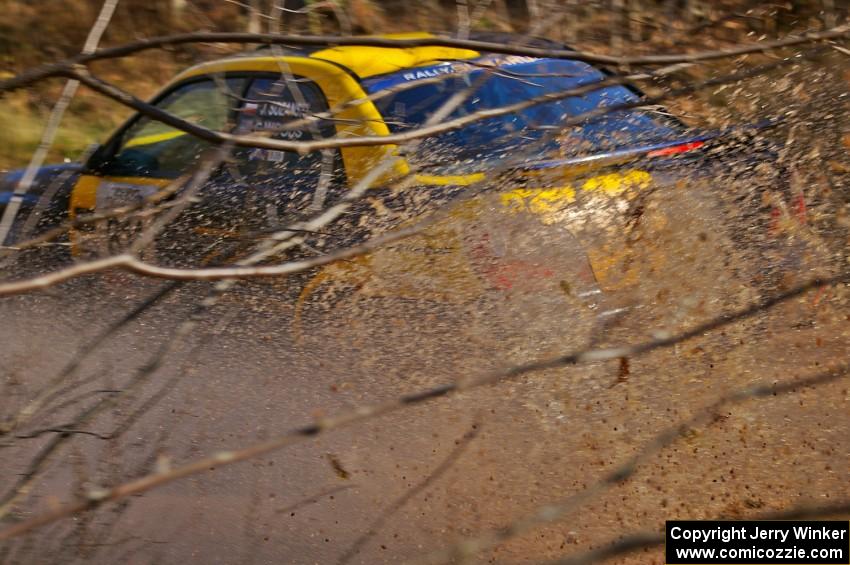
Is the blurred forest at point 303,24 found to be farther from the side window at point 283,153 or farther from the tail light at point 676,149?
the tail light at point 676,149

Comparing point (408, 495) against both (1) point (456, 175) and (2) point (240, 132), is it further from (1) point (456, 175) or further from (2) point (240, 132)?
(2) point (240, 132)

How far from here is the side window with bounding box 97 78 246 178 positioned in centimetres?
473

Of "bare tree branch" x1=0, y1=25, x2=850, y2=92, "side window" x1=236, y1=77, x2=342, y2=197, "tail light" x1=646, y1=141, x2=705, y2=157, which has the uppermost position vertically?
"bare tree branch" x1=0, y1=25, x2=850, y2=92

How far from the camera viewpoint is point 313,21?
4.04m

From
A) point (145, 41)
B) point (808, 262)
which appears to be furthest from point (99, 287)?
point (808, 262)

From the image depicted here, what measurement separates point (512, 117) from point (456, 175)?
1.74ft

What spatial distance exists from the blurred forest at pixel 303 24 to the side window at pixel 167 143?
0.23 m

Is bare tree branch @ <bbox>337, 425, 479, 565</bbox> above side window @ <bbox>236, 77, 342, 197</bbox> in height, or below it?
below

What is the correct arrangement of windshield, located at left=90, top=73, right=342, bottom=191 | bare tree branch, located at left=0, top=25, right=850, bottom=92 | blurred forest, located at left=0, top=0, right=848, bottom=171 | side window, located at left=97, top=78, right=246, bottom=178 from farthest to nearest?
side window, located at left=97, top=78, right=246, bottom=178 → blurred forest, located at left=0, top=0, right=848, bottom=171 → windshield, located at left=90, top=73, right=342, bottom=191 → bare tree branch, located at left=0, top=25, right=850, bottom=92

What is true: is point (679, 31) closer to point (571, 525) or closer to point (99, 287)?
point (571, 525)

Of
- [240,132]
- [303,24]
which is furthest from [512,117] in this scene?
[240,132]

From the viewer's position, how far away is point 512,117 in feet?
13.7

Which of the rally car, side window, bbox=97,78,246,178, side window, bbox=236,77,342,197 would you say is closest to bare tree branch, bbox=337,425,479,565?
the rally car

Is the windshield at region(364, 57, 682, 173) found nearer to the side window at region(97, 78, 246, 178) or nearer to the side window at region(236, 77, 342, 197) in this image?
the side window at region(236, 77, 342, 197)
